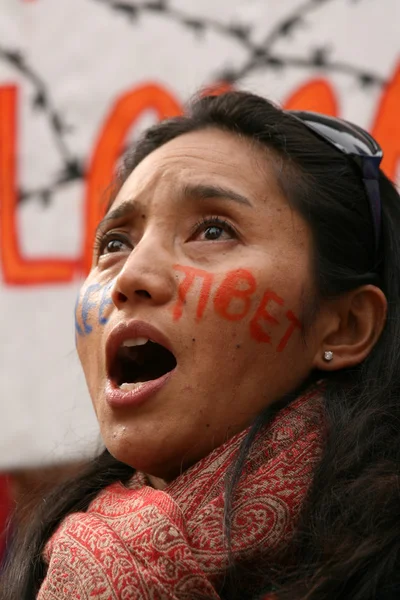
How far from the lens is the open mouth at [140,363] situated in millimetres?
1968

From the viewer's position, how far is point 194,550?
163cm

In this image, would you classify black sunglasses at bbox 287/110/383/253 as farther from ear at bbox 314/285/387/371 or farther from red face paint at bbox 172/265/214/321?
red face paint at bbox 172/265/214/321

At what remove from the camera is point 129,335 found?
188 centimetres

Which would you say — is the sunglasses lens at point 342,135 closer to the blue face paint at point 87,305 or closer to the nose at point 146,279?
the nose at point 146,279

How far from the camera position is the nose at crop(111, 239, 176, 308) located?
6.12ft

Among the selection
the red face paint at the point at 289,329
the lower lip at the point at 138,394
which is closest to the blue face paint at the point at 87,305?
the lower lip at the point at 138,394

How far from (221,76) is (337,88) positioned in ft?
1.52

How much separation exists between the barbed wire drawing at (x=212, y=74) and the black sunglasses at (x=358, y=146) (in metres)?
1.28

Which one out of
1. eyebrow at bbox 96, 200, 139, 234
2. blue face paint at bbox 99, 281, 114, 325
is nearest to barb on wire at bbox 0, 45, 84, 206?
eyebrow at bbox 96, 200, 139, 234

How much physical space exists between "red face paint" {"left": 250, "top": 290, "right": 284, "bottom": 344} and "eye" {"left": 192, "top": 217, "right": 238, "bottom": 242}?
0.54 ft

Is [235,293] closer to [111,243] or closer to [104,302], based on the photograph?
[104,302]

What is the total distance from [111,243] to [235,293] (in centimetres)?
43

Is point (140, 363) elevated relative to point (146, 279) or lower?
lower

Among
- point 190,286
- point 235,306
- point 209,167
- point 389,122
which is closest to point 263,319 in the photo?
point 235,306
